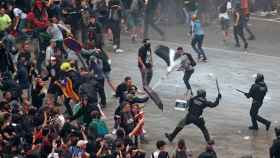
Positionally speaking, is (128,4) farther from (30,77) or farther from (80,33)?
(30,77)

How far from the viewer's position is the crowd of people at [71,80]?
16609mm

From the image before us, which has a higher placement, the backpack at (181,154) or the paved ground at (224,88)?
the backpack at (181,154)

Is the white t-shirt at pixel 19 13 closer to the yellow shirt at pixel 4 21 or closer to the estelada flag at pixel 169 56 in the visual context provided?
the yellow shirt at pixel 4 21

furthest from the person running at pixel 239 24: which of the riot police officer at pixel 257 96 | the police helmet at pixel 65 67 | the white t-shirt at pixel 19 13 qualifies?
the police helmet at pixel 65 67

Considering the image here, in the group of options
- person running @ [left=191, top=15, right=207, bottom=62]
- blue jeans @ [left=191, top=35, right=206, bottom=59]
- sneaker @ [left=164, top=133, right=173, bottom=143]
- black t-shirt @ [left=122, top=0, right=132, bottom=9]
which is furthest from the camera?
black t-shirt @ [left=122, top=0, right=132, bottom=9]

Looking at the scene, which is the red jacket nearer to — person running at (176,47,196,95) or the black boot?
person running at (176,47,196,95)

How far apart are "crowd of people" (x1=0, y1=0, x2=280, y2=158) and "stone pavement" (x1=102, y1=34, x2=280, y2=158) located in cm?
58

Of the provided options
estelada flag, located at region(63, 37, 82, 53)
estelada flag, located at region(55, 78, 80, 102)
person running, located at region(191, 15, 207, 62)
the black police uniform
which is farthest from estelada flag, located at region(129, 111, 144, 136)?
person running, located at region(191, 15, 207, 62)

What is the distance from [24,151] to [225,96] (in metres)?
9.01

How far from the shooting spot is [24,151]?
54.0 feet

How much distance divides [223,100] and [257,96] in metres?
3.10

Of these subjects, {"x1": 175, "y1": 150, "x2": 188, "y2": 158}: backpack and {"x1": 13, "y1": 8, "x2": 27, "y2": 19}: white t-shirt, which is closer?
{"x1": 175, "y1": 150, "x2": 188, "y2": 158}: backpack

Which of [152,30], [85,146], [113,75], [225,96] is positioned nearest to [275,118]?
[225,96]

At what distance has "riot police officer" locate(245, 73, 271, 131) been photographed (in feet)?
67.6
